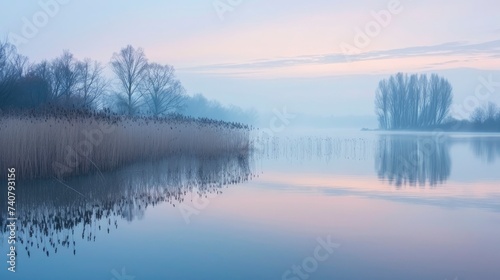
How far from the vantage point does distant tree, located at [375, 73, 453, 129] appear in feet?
194

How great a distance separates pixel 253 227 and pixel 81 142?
542cm

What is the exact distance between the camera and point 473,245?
620 centimetres

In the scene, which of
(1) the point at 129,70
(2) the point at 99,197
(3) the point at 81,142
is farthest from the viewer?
(1) the point at 129,70

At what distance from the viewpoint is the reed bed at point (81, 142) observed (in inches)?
381

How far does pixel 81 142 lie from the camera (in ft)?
36.2

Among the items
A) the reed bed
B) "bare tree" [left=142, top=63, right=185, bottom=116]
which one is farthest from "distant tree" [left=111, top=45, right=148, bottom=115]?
the reed bed

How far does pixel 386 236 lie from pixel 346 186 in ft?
16.2

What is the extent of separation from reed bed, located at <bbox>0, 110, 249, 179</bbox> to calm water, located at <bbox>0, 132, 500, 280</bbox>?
17.1 inches
